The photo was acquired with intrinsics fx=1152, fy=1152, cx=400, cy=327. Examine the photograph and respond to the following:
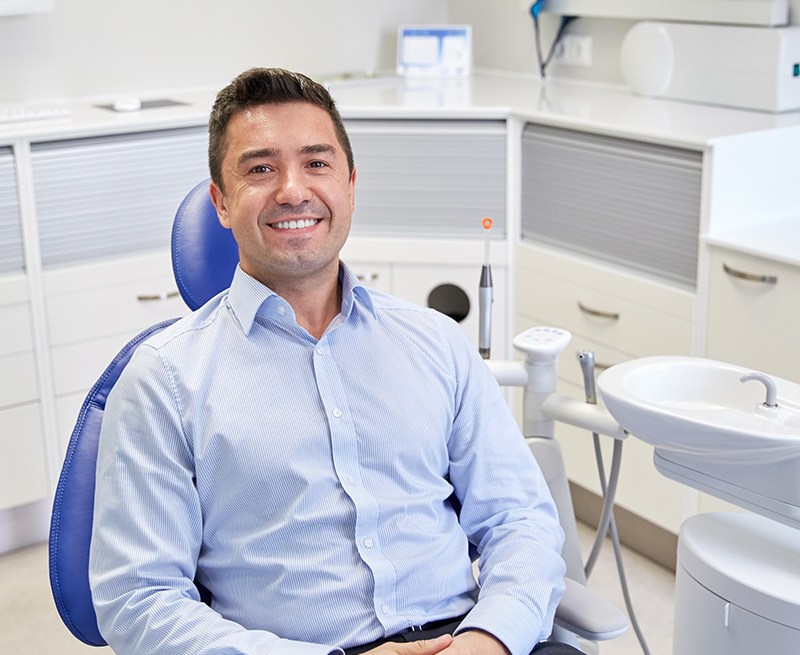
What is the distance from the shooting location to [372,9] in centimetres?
373

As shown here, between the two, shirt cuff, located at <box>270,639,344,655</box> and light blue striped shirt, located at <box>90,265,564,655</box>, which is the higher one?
light blue striped shirt, located at <box>90,265,564,655</box>

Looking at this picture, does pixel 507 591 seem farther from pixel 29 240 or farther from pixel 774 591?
pixel 29 240

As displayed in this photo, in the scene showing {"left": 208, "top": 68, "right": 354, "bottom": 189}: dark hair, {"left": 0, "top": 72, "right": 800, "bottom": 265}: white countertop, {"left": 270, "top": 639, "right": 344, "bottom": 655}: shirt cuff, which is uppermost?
{"left": 208, "top": 68, "right": 354, "bottom": 189}: dark hair

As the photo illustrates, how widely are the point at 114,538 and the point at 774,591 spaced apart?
2.87 ft

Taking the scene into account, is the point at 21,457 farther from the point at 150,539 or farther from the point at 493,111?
the point at 150,539

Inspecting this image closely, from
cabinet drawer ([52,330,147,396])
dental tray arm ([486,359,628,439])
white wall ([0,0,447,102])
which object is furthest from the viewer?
white wall ([0,0,447,102])

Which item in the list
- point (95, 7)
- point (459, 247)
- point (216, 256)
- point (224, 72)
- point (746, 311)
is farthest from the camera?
point (224, 72)

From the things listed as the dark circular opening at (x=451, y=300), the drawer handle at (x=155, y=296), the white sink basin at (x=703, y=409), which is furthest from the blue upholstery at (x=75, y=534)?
the dark circular opening at (x=451, y=300)

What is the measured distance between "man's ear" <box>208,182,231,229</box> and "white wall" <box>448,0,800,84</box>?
195 cm

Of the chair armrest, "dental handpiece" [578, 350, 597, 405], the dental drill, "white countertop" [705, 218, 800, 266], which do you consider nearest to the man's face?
the dental drill

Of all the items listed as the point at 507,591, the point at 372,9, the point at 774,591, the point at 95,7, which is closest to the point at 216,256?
the point at 507,591

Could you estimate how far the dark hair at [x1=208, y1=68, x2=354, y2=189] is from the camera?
156cm

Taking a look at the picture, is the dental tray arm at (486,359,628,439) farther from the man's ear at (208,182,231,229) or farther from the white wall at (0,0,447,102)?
the white wall at (0,0,447,102)

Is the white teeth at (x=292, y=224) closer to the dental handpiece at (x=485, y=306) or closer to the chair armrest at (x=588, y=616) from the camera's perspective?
the dental handpiece at (x=485, y=306)
